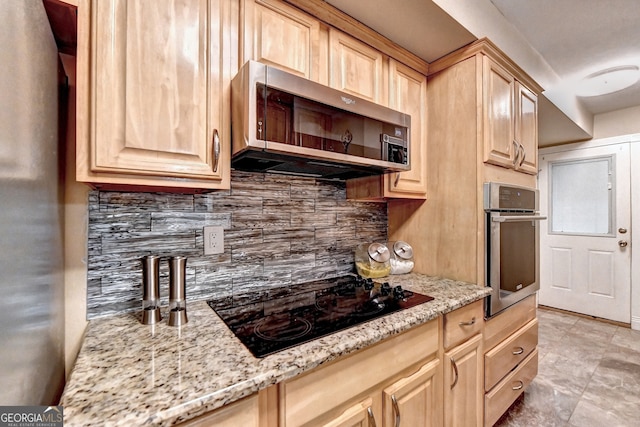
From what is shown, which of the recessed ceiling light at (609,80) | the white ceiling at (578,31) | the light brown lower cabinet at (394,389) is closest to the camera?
the light brown lower cabinet at (394,389)

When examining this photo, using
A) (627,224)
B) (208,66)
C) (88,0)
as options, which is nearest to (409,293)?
(208,66)

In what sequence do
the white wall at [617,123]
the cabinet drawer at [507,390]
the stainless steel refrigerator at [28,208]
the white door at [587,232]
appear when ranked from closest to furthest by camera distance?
the stainless steel refrigerator at [28,208] → the cabinet drawer at [507,390] → the white door at [587,232] → the white wall at [617,123]

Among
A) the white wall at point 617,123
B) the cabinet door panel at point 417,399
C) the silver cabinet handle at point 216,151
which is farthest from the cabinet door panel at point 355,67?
the white wall at point 617,123

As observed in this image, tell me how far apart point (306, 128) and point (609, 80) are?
277cm

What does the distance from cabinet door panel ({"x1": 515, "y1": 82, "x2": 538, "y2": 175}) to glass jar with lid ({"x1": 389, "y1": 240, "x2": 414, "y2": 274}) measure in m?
0.92

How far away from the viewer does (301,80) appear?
104 centimetres

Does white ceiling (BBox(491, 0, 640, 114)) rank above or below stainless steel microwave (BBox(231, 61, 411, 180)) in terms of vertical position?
above

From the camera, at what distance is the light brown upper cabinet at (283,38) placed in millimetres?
1086

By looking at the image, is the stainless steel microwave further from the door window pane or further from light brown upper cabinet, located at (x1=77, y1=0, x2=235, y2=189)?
the door window pane

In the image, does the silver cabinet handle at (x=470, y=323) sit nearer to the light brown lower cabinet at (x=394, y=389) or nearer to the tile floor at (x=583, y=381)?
the light brown lower cabinet at (x=394, y=389)

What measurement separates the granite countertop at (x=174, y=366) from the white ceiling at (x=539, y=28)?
136 centimetres

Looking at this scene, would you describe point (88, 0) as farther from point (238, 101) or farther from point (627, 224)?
point (627, 224)

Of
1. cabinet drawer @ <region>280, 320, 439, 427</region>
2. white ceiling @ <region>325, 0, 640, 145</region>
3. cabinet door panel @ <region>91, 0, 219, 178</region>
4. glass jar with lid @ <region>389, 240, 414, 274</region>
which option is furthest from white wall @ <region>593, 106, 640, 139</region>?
cabinet door panel @ <region>91, 0, 219, 178</region>

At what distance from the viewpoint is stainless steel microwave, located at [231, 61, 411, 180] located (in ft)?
3.14
